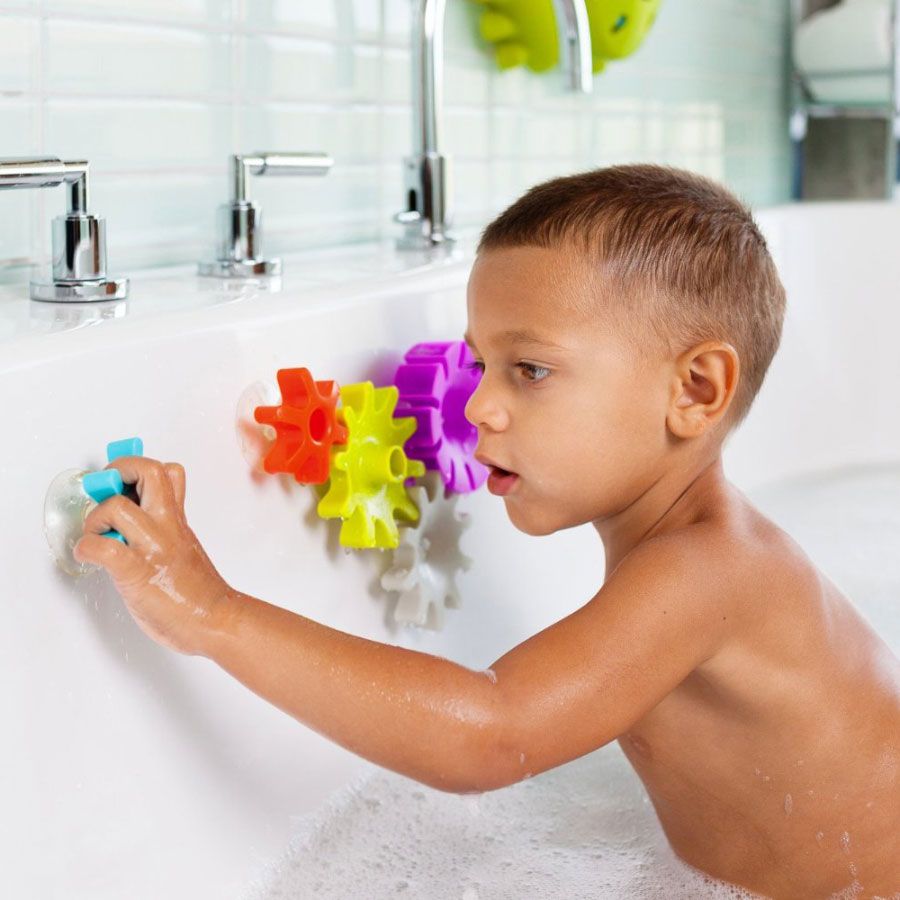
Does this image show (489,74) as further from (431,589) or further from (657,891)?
(657,891)

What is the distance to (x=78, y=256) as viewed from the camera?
0.94m

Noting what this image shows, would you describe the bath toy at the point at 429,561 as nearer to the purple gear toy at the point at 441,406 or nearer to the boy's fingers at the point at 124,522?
the purple gear toy at the point at 441,406

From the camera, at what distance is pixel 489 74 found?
1587 mm

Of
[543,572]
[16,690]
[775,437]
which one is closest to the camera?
[16,690]

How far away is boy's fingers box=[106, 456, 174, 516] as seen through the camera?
692mm

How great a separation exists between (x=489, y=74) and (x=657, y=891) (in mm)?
993

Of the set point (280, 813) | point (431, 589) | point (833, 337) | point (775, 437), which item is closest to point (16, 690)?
point (280, 813)

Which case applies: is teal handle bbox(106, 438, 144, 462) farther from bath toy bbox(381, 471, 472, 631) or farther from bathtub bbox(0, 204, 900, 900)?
bath toy bbox(381, 471, 472, 631)

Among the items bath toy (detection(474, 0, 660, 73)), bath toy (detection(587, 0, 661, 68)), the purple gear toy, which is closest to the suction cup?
the purple gear toy

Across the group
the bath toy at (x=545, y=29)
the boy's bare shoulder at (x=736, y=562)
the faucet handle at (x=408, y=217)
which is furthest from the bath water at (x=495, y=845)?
the bath toy at (x=545, y=29)

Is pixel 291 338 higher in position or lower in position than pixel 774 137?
lower

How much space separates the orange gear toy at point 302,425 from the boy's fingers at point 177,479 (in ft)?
0.48

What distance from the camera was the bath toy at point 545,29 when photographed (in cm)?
152

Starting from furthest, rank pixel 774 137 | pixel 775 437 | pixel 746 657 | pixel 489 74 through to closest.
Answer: pixel 774 137 < pixel 775 437 < pixel 489 74 < pixel 746 657
